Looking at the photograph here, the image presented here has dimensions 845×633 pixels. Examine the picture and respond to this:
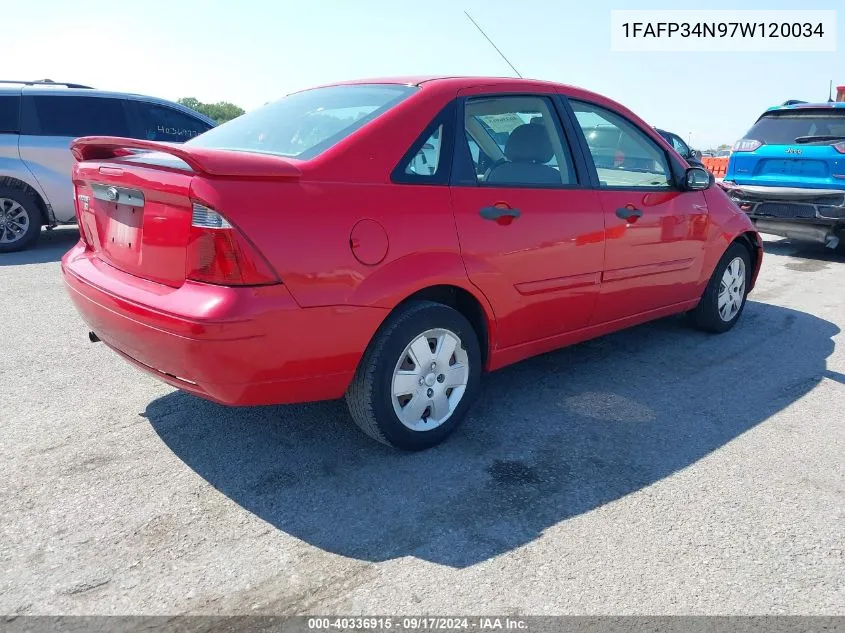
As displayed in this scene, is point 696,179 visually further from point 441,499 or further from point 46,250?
point 46,250

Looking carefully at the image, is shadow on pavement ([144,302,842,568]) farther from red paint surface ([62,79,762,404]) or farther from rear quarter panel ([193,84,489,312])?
rear quarter panel ([193,84,489,312])

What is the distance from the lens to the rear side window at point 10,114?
7.99 meters

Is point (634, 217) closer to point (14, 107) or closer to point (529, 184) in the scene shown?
point (529, 184)

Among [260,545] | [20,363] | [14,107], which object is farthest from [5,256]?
[260,545]

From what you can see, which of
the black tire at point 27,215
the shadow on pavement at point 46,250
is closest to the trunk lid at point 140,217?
the shadow on pavement at point 46,250

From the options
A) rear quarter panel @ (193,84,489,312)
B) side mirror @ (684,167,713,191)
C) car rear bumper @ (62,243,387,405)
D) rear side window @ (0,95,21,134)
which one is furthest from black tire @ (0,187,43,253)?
side mirror @ (684,167,713,191)

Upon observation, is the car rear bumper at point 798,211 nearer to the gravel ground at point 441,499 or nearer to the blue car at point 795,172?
the blue car at point 795,172

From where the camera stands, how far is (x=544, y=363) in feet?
14.6

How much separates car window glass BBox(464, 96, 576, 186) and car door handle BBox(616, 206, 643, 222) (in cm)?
39

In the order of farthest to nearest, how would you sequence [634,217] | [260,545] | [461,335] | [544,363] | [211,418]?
[544,363]
[634,217]
[211,418]
[461,335]
[260,545]

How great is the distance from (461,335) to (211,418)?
1317 mm

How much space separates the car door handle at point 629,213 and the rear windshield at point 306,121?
4.69 ft

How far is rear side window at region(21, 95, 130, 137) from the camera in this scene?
8133 mm

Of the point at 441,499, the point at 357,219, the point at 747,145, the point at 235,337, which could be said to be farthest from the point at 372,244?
the point at 747,145
